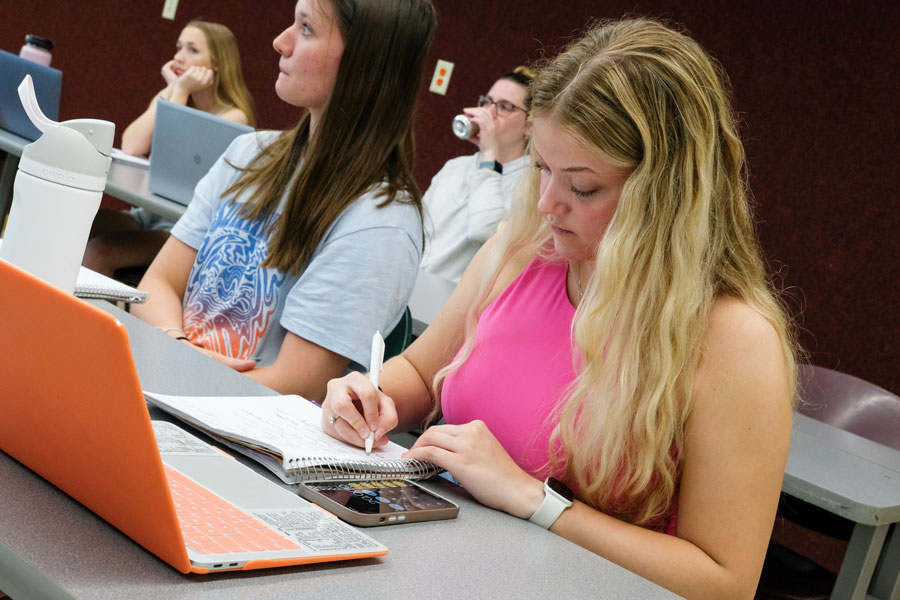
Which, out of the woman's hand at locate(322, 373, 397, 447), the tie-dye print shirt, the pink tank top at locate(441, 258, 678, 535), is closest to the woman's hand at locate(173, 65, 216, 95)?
the tie-dye print shirt

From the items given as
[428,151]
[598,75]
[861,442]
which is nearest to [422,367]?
[598,75]

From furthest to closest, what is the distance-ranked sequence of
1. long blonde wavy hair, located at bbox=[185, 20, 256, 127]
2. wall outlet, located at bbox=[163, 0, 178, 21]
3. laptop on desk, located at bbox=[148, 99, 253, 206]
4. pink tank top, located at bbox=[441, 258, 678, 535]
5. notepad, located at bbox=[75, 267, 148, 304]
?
wall outlet, located at bbox=[163, 0, 178, 21] < long blonde wavy hair, located at bbox=[185, 20, 256, 127] < laptop on desk, located at bbox=[148, 99, 253, 206] < notepad, located at bbox=[75, 267, 148, 304] < pink tank top, located at bbox=[441, 258, 678, 535]

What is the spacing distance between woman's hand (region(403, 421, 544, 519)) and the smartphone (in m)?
0.05

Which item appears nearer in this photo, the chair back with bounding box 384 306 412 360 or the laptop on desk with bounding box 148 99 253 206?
the chair back with bounding box 384 306 412 360

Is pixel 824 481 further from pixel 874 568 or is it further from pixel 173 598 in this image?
pixel 173 598

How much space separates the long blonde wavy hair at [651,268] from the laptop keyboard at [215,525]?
1.40ft

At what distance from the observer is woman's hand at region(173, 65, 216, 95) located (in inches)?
131

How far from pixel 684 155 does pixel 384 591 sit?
59cm

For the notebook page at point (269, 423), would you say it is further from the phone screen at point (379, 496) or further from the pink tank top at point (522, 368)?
the pink tank top at point (522, 368)

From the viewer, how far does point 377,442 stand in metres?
1.00

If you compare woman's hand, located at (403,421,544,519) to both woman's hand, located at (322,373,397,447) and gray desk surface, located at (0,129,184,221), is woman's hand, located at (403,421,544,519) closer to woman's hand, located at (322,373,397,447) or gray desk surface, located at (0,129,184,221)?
woman's hand, located at (322,373,397,447)

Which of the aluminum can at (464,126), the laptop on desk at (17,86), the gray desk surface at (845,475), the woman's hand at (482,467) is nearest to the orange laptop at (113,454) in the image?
the woman's hand at (482,467)

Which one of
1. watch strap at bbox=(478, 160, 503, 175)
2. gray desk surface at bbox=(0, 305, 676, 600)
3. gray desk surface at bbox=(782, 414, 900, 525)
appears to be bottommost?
gray desk surface at bbox=(0, 305, 676, 600)

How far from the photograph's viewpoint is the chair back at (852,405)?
6.52ft
